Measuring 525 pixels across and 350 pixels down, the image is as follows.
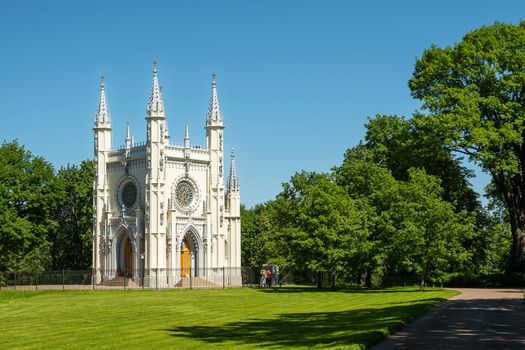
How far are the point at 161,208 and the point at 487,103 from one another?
96.2 feet

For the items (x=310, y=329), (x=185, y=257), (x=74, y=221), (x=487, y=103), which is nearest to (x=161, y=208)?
(x=185, y=257)

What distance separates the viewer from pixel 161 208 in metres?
69.4

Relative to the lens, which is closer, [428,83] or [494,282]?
[494,282]

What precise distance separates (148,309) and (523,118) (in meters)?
30.4

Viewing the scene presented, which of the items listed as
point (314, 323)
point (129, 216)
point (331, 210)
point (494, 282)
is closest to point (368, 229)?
point (331, 210)

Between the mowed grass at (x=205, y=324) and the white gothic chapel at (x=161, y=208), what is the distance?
96.5ft

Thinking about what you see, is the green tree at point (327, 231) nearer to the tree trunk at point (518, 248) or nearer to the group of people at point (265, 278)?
the group of people at point (265, 278)

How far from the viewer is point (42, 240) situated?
2982 inches

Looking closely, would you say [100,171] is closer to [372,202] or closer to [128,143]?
[128,143]

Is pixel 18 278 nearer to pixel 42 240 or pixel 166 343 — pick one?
pixel 42 240

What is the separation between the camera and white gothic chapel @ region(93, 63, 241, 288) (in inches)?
2726

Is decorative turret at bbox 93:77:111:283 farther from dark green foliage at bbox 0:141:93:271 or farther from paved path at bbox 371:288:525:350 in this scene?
paved path at bbox 371:288:525:350

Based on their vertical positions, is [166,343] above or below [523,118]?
below

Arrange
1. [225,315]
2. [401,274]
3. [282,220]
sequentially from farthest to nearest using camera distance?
[282,220] → [401,274] → [225,315]
